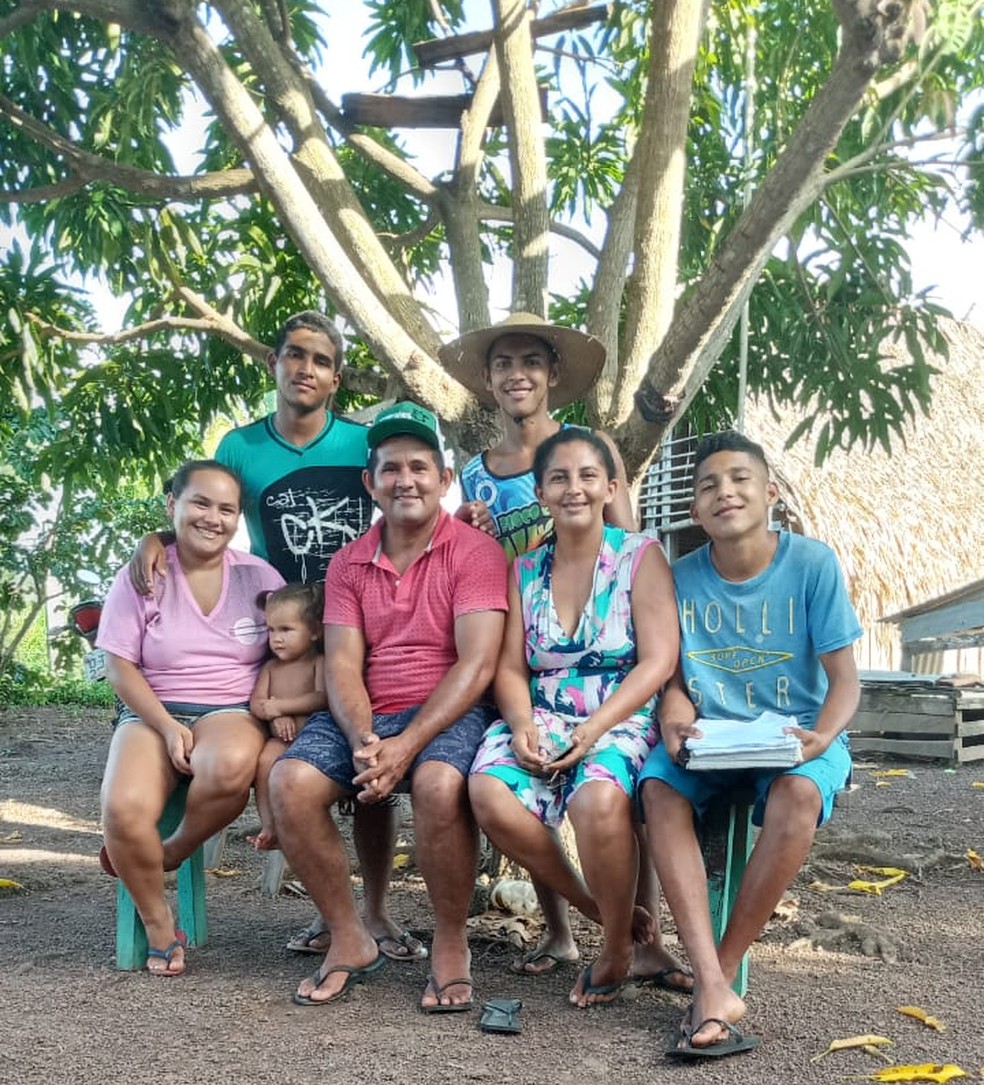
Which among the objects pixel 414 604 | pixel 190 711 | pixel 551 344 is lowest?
pixel 190 711

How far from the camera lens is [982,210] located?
18.3ft

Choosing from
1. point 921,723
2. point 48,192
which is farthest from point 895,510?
point 48,192

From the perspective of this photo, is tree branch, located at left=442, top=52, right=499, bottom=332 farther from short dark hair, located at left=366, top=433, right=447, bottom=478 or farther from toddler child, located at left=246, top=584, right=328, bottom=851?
toddler child, located at left=246, top=584, right=328, bottom=851

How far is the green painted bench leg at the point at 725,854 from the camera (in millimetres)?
3207

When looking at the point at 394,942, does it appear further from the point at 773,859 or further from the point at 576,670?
the point at 773,859

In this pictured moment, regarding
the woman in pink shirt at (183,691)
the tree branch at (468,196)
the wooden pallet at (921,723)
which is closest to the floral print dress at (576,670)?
the woman in pink shirt at (183,691)

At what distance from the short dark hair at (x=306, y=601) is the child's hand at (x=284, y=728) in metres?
0.26

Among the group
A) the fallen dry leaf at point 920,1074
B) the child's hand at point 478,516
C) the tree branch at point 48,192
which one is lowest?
the fallen dry leaf at point 920,1074

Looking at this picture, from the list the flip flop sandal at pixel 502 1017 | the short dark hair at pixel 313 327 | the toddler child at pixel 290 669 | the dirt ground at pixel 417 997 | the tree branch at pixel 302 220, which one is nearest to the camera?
the dirt ground at pixel 417 997

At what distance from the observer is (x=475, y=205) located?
568 cm

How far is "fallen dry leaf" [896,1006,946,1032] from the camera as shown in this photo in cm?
291

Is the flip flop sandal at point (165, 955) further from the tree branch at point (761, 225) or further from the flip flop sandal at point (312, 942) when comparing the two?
the tree branch at point (761, 225)

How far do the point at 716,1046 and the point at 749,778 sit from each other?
27.3 inches

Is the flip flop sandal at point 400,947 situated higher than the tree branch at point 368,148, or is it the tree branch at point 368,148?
the tree branch at point 368,148
